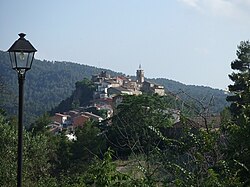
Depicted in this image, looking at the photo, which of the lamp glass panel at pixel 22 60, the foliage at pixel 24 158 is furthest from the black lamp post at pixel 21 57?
the foliage at pixel 24 158

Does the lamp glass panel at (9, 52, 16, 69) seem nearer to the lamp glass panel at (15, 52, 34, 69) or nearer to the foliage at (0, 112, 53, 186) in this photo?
the lamp glass panel at (15, 52, 34, 69)

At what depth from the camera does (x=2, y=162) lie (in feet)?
43.9

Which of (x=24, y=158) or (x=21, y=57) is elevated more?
(x=21, y=57)

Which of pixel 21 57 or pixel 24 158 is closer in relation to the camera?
pixel 21 57

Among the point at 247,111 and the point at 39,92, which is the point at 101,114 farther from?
the point at 247,111

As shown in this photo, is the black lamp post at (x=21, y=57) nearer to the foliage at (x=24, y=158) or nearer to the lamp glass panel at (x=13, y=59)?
the lamp glass panel at (x=13, y=59)

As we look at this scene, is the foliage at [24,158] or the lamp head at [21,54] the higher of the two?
the lamp head at [21,54]

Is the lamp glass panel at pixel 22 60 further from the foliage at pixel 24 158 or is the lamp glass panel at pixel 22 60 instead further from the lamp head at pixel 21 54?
the foliage at pixel 24 158

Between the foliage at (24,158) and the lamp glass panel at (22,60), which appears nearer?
the lamp glass panel at (22,60)

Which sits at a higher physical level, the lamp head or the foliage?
the lamp head

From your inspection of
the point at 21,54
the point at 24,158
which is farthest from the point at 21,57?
the point at 24,158

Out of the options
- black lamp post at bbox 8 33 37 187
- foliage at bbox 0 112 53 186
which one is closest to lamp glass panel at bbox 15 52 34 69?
black lamp post at bbox 8 33 37 187

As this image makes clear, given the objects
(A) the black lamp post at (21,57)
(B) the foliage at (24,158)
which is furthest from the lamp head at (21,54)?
(B) the foliage at (24,158)

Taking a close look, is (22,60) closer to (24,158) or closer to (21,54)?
(21,54)
